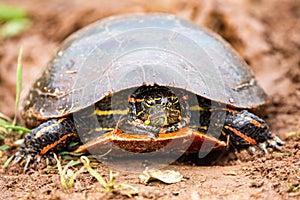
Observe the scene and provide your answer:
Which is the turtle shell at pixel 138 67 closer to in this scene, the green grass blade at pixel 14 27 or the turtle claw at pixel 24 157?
the turtle claw at pixel 24 157

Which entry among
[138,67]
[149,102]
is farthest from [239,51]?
[149,102]

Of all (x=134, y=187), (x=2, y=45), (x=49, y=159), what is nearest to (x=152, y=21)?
(x=49, y=159)

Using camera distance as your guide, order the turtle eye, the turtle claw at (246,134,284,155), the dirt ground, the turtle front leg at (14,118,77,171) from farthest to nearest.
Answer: the turtle claw at (246,134,284,155)
the turtle front leg at (14,118,77,171)
the turtle eye
the dirt ground

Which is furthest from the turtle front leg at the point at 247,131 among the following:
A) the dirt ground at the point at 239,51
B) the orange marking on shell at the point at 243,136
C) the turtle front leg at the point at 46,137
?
the turtle front leg at the point at 46,137

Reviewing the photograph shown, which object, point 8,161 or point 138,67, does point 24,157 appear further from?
point 138,67

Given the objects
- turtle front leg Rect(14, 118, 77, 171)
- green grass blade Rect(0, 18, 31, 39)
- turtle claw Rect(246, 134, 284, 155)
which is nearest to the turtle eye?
turtle front leg Rect(14, 118, 77, 171)

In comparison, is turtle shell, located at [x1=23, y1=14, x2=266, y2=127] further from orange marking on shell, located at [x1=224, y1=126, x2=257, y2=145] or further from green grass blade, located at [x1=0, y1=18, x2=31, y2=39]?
green grass blade, located at [x1=0, y1=18, x2=31, y2=39]
